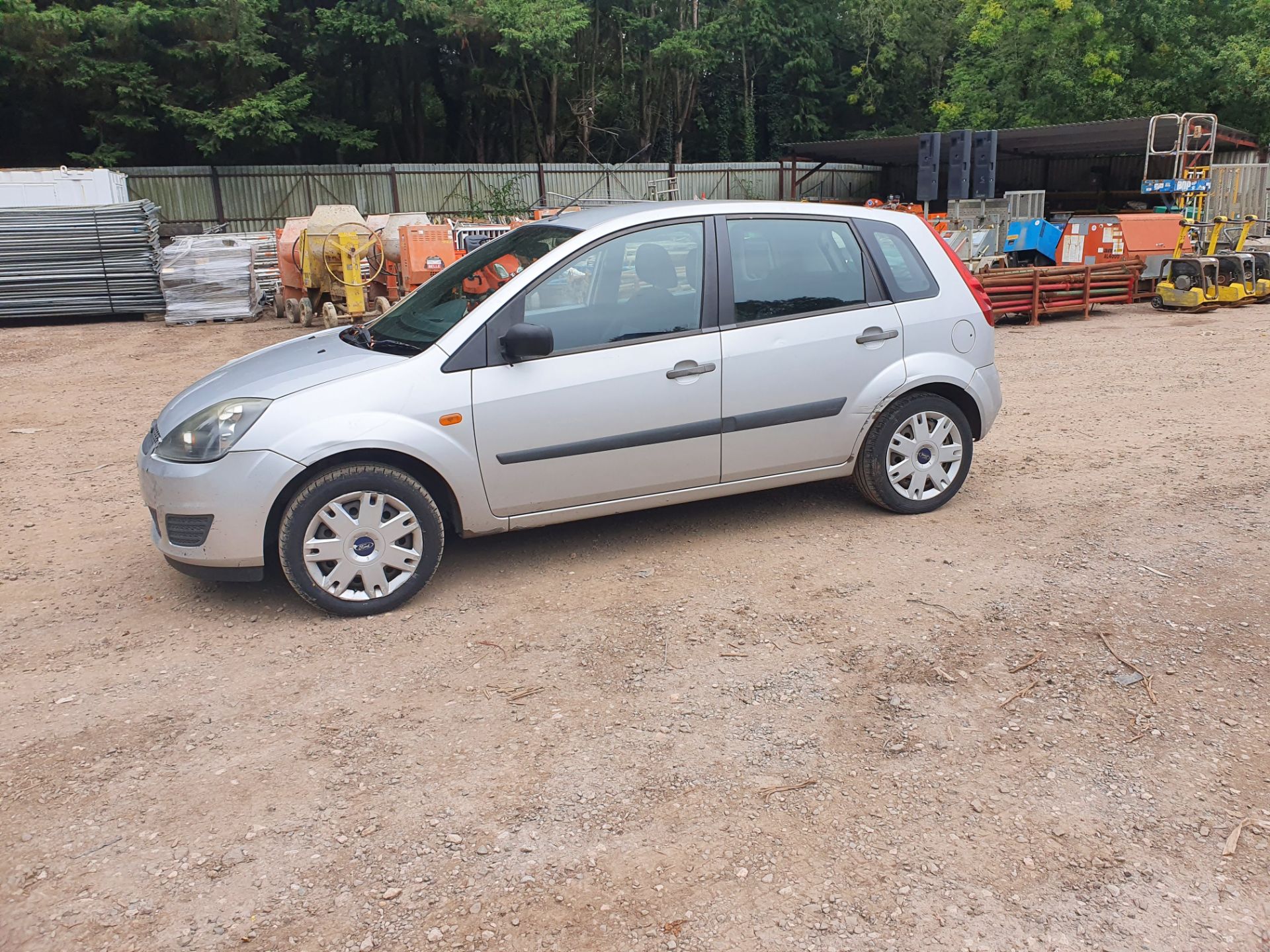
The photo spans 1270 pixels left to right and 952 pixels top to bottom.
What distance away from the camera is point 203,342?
14.5 metres

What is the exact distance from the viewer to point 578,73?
34750mm

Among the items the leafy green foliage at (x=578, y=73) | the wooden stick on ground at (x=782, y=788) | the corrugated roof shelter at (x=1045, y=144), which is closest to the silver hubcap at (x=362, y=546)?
the wooden stick on ground at (x=782, y=788)

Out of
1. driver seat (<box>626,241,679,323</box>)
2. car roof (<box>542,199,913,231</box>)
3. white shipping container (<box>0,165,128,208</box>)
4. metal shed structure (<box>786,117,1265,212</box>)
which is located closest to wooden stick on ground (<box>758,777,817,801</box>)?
Answer: driver seat (<box>626,241,679,323</box>)

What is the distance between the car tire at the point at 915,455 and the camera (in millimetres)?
5363

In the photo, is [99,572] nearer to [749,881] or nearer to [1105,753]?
[749,881]

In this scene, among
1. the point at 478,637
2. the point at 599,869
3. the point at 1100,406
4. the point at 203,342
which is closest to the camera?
the point at 599,869

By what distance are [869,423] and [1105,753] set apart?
2.35 meters

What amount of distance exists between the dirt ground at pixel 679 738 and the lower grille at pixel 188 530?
400 millimetres

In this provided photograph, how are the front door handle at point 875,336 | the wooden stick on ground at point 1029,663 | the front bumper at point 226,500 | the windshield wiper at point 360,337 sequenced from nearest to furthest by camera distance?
the wooden stick on ground at point 1029,663 → the front bumper at point 226,500 → the windshield wiper at point 360,337 → the front door handle at point 875,336

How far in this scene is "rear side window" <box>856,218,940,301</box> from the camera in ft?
17.5

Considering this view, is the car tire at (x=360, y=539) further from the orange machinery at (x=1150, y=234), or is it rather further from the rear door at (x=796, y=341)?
the orange machinery at (x=1150, y=234)

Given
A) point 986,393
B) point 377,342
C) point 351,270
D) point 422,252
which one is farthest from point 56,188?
point 986,393

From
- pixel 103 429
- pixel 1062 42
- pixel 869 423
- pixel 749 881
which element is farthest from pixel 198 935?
pixel 1062 42

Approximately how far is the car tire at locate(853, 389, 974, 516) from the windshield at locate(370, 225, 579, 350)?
196cm
